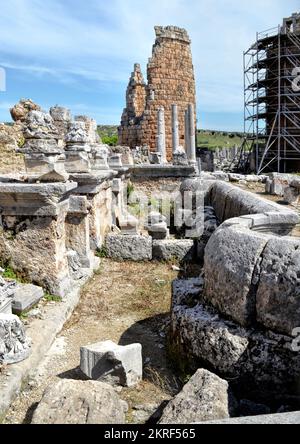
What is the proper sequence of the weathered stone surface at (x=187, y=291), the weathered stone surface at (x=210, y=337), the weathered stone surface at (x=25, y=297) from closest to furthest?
the weathered stone surface at (x=210, y=337)
the weathered stone surface at (x=187, y=291)
the weathered stone surface at (x=25, y=297)

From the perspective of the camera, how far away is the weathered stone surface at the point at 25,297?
165 inches

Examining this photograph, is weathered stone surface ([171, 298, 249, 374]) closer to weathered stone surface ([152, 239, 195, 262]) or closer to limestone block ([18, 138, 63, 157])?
limestone block ([18, 138, 63, 157])

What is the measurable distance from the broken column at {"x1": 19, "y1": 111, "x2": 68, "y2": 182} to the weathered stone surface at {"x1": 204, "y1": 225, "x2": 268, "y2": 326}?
2.27m

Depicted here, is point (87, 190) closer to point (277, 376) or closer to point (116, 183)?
point (116, 183)

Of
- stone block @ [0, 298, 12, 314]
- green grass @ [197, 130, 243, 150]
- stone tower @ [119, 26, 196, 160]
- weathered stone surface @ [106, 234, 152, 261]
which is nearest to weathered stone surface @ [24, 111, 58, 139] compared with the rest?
stone block @ [0, 298, 12, 314]

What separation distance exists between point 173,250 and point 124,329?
268 centimetres

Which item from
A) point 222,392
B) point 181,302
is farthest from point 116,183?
point 222,392

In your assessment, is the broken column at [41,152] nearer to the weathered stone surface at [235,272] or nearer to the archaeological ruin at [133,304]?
the archaeological ruin at [133,304]

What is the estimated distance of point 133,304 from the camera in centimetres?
514

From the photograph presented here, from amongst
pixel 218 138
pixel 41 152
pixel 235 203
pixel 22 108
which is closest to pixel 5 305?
pixel 41 152

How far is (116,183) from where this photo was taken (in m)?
8.88

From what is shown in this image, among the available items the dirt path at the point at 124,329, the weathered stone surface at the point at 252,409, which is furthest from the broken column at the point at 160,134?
the weathered stone surface at the point at 252,409

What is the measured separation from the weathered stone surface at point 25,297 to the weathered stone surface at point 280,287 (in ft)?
7.52

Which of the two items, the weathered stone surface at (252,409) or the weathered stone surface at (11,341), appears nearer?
the weathered stone surface at (252,409)
